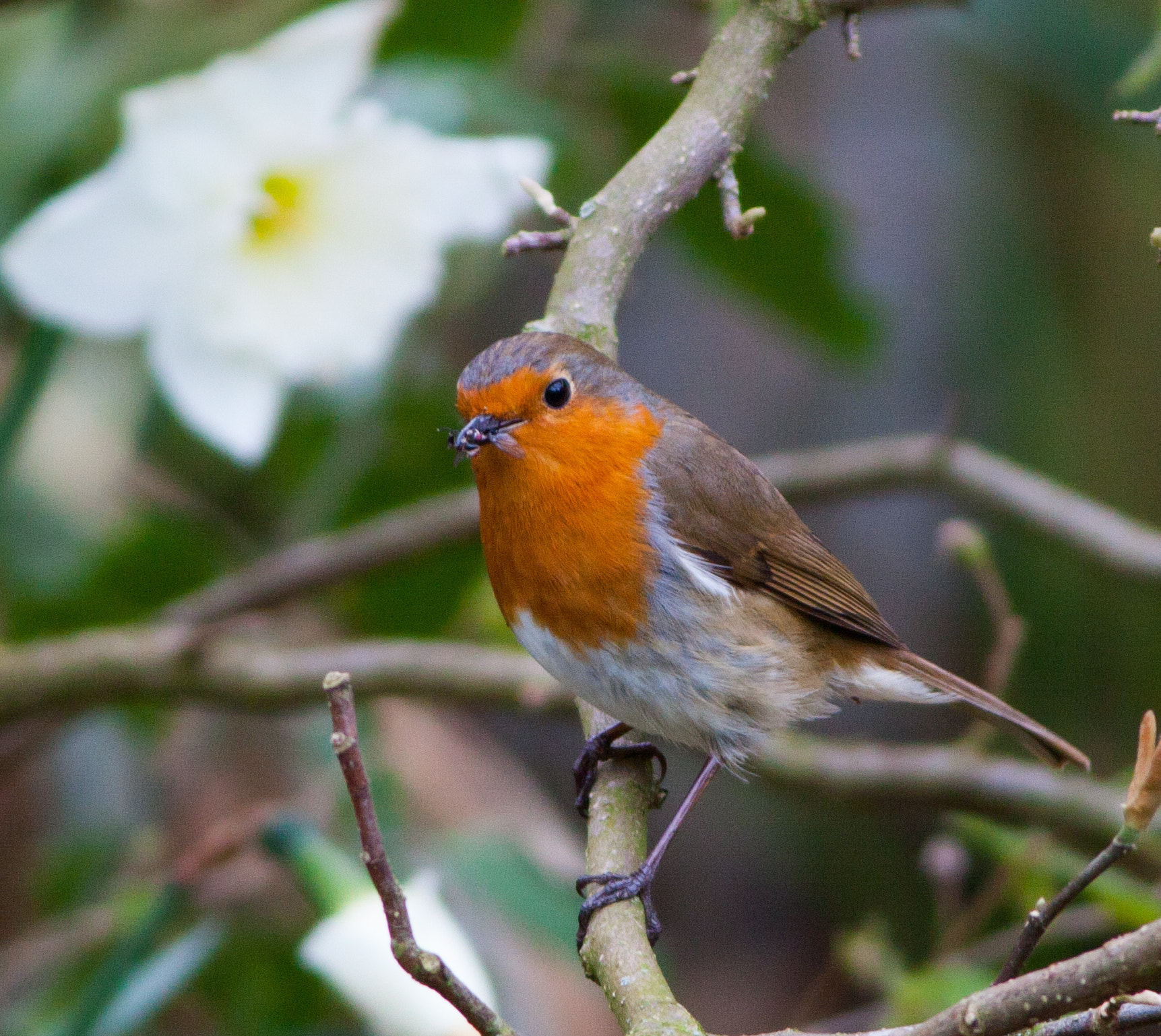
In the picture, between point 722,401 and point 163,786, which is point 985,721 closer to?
point 163,786

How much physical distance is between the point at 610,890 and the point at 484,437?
0.66m

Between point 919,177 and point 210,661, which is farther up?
point 919,177

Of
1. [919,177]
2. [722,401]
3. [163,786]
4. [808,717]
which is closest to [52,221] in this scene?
[808,717]

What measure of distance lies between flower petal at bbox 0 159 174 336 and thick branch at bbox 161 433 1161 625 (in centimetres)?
112

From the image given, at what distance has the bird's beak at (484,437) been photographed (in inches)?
75.3

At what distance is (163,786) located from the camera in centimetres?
359

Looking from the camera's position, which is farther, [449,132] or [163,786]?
[163,786]

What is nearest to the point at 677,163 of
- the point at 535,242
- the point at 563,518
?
the point at 535,242

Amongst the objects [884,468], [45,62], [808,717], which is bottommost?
[808,717]

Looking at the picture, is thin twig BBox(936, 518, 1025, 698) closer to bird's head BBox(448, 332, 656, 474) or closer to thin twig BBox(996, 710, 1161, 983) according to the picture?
bird's head BBox(448, 332, 656, 474)

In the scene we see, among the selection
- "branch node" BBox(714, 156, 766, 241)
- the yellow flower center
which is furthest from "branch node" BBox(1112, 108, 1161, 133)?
the yellow flower center

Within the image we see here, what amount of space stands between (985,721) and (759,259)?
1023 millimetres

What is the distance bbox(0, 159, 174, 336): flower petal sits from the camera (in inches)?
75.6

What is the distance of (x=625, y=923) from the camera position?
1559 mm
